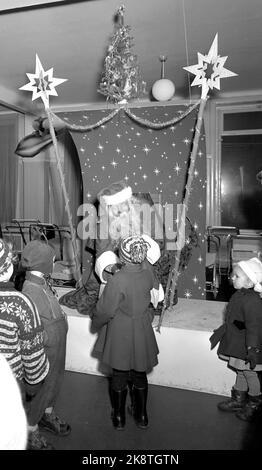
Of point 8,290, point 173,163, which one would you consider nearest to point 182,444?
point 8,290

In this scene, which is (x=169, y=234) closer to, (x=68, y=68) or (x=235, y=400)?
(x=235, y=400)

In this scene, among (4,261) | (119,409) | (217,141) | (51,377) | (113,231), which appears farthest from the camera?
(217,141)

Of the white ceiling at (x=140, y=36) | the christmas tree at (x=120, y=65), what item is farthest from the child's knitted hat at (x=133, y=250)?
the white ceiling at (x=140, y=36)

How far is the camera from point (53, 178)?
8359 millimetres

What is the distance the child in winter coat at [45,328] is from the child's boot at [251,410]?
1001mm

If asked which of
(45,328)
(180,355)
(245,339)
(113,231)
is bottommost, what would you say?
(180,355)

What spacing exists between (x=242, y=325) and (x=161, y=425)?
0.73 metres

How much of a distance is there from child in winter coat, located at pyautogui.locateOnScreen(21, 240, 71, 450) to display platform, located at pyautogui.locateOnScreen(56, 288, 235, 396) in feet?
2.59

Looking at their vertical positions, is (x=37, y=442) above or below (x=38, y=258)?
below

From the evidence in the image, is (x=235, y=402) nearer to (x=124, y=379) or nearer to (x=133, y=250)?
(x=124, y=379)

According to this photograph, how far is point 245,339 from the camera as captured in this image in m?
2.25

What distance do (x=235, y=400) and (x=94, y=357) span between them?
1.02m

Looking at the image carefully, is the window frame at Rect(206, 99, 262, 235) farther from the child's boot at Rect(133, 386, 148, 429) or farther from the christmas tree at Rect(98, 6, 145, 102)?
the child's boot at Rect(133, 386, 148, 429)

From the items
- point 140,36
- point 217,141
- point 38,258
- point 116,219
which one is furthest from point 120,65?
point 217,141
